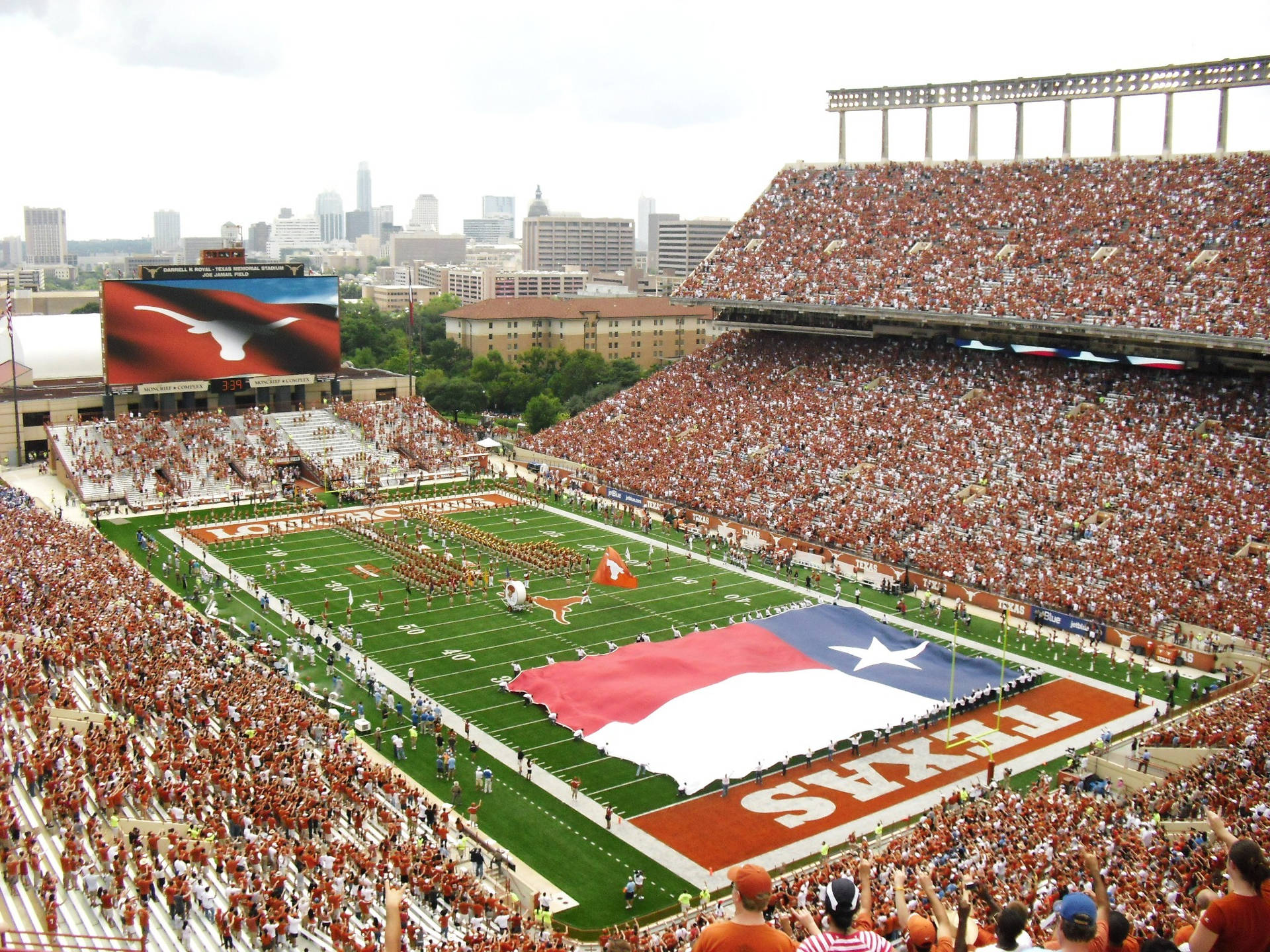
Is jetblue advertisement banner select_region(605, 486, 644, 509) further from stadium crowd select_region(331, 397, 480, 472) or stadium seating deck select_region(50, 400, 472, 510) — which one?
stadium crowd select_region(331, 397, 480, 472)

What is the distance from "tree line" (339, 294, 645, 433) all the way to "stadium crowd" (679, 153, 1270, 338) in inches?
745

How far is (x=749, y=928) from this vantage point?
5.25m

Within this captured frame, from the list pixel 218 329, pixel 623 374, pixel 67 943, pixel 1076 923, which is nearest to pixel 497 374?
pixel 623 374

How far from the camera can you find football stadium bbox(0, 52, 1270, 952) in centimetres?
1655

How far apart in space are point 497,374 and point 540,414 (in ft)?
33.3

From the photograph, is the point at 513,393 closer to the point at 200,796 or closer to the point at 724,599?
the point at 724,599

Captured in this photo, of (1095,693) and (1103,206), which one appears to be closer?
(1095,693)

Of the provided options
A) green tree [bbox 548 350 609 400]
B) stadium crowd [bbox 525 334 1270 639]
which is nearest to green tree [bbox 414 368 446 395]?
green tree [bbox 548 350 609 400]

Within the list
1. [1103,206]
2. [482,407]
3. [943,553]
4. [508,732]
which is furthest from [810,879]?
[482,407]

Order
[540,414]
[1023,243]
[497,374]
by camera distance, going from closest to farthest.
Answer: [1023,243] → [540,414] → [497,374]

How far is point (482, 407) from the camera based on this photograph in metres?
72.4

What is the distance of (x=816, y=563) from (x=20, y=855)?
26.6 m

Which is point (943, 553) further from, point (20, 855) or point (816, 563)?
point (20, 855)

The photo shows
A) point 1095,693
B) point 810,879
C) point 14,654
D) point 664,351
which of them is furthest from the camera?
point 664,351
